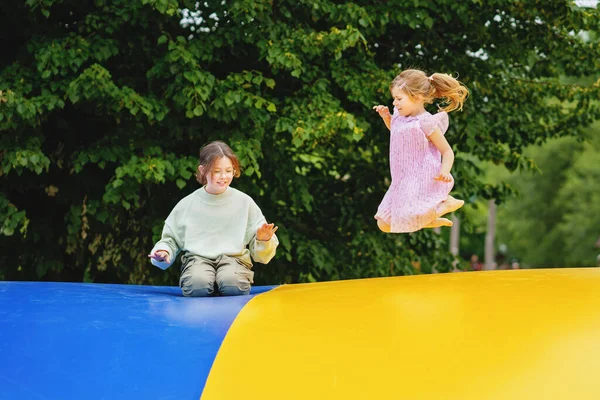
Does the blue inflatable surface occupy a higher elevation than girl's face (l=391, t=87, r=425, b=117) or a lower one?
lower

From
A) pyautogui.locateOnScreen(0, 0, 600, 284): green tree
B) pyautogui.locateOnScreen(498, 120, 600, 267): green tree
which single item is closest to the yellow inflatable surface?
pyautogui.locateOnScreen(0, 0, 600, 284): green tree

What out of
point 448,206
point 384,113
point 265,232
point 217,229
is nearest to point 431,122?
point 384,113

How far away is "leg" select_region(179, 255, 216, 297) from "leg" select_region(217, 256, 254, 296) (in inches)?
2.0

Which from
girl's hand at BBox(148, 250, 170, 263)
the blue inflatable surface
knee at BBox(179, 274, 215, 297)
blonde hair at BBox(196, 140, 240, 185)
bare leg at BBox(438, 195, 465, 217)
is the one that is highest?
blonde hair at BBox(196, 140, 240, 185)

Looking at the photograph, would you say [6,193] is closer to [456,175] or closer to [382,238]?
[382,238]

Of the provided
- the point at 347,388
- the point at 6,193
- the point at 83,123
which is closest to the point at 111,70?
the point at 83,123

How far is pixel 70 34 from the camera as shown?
23.8 ft

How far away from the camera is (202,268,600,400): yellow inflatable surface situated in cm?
311

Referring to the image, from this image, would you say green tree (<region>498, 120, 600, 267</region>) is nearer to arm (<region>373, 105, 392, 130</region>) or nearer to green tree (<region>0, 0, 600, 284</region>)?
green tree (<region>0, 0, 600, 284</region>)

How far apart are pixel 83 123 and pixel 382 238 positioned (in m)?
3.04

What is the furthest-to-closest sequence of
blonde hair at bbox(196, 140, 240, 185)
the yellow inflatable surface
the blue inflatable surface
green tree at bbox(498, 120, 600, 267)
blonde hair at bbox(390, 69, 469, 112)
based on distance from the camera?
green tree at bbox(498, 120, 600, 267) < blonde hair at bbox(196, 140, 240, 185) < blonde hair at bbox(390, 69, 469, 112) < the blue inflatable surface < the yellow inflatable surface

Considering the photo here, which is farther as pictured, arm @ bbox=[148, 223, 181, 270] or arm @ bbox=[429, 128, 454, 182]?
arm @ bbox=[148, 223, 181, 270]

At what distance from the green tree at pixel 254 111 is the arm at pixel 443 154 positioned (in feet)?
7.02

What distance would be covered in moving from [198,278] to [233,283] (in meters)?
0.20
